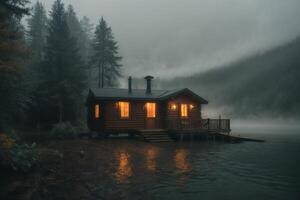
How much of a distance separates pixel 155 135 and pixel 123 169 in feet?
44.5

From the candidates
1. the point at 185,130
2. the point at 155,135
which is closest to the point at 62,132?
the point at 155,135

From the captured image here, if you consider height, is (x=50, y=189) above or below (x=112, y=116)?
below

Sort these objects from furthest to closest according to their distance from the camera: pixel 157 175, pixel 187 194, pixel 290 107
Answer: pixel 290 107
pixel 157 175
pixel 187 194

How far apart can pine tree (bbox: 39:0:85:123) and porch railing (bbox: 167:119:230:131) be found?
46.8 feet

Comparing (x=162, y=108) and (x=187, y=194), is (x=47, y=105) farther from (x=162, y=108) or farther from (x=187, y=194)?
(x=187, y=194)

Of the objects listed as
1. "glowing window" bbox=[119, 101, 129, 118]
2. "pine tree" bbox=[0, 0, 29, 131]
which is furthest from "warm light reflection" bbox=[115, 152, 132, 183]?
"glowing window" bbox=[119, 101, 129, 118]

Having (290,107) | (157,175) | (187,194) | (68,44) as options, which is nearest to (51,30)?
(68,44)

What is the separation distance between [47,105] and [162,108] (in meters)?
16.1

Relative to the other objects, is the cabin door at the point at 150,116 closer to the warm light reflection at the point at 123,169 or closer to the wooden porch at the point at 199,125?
the wooden porch at the point at 199,125

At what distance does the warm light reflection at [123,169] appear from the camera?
1035cm

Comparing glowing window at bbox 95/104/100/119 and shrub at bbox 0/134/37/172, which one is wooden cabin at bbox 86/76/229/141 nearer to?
glowing window at bbox 95/104/100/119

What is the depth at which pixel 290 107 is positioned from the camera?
565ft

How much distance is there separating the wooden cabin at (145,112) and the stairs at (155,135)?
853 mm

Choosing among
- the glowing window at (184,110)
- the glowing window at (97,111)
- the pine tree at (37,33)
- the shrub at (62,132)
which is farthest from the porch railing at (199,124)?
the pine tree at (37,33)
